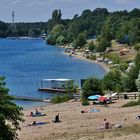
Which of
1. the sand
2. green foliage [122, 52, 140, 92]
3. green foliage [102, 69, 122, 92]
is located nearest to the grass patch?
the sand

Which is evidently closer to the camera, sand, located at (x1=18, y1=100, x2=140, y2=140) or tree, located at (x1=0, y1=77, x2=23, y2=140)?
tree, located at (x1=0, y1=77, x2=23, y2=140)

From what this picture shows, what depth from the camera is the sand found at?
117 ft

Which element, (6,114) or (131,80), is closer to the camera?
(6,114)

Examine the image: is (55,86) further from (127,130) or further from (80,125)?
(127,130)

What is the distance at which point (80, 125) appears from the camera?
4247cm

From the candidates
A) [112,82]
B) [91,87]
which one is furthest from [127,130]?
[112,82]

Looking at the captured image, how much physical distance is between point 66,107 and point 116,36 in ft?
446

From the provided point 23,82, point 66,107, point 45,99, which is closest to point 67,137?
point 66,107

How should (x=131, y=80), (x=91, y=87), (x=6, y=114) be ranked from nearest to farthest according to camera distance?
(x=6, y=114) → (x=91, y=87) → (x=131, y=80)

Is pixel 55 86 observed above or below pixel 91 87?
below

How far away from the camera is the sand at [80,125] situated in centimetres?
3556

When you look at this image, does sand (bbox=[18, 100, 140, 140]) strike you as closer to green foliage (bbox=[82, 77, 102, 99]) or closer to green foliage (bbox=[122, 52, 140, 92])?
green foliage (bbox=[82, 77, 102, 99])

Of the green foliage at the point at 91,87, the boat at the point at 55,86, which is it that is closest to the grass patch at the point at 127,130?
the green foliage at the point at 91,87

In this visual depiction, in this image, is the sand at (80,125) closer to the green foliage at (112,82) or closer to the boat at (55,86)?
the green foliage at (112,82)
